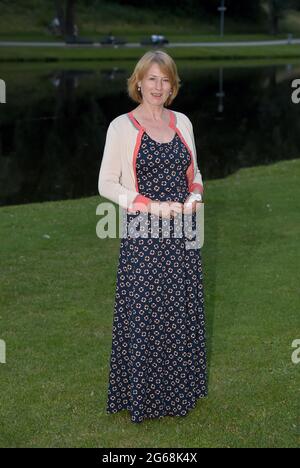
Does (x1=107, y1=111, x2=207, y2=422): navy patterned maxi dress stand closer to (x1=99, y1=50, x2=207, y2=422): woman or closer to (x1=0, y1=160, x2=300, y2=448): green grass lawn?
(x1=99, y1=50, x2=207, y2=422): woman

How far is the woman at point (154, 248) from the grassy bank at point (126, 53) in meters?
50.9

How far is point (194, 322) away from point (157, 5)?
8445 centimetres

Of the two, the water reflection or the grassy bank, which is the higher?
the grassy bank

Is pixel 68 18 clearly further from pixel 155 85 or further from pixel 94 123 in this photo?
pixel 155 85

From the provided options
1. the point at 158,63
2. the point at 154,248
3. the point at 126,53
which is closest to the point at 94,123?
the point at 154,248

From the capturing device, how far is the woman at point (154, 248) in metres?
5.95

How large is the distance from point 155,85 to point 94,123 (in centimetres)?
Result: 2730

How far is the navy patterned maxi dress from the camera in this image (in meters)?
6.07

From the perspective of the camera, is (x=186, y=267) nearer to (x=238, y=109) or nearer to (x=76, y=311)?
(x=76, y=311)

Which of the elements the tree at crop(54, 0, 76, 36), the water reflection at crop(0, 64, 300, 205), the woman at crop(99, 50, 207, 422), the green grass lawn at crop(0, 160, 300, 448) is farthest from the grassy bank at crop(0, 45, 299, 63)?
the woman at crop(99, 50, 207, 422)

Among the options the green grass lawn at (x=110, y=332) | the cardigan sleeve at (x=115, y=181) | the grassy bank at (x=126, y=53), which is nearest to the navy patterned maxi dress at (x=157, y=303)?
the cardigan sleeve at (x=115, y=181)

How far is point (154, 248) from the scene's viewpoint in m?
6.13

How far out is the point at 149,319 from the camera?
244 inches
